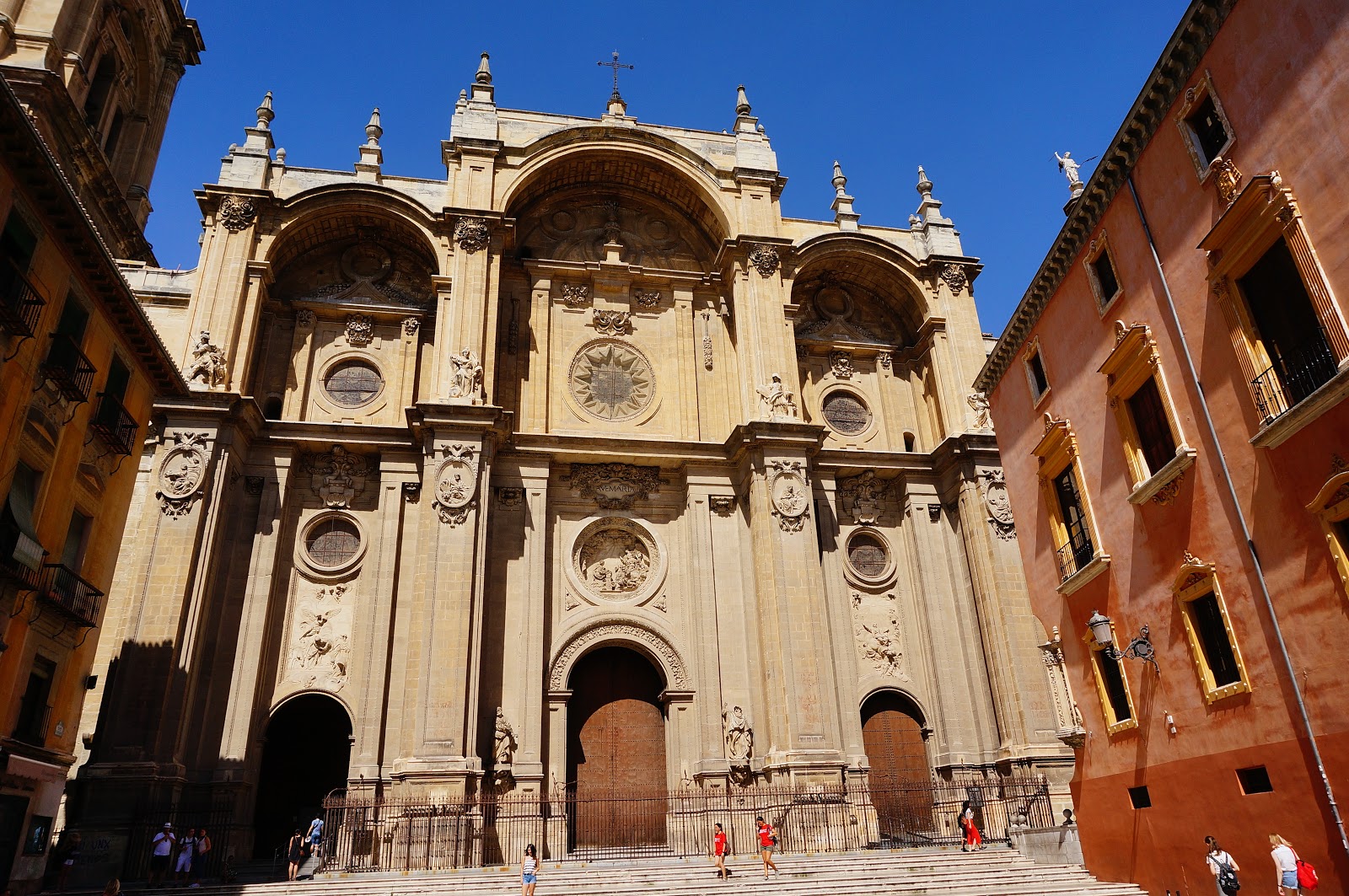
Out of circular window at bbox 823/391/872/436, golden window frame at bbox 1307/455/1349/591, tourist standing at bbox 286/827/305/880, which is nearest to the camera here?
golden window frame at bbox 1307/455/1349/591

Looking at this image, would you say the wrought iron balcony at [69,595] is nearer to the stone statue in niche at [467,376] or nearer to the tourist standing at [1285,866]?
the stone statue in niche at [467,376]

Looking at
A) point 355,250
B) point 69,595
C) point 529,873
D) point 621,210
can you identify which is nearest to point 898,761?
point 529,873

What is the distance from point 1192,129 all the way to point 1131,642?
780 cm

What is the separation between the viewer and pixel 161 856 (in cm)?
1628

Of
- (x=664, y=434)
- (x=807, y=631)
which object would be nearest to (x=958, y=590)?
(x=807, y=631)

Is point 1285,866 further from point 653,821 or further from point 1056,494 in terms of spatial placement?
point 653,821

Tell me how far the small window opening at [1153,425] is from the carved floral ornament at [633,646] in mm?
12907

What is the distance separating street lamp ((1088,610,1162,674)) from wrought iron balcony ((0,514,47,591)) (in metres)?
16.1

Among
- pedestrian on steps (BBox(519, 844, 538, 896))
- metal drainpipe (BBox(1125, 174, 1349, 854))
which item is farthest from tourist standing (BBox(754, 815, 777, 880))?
metal drainpipe (BBox(1125, 174, 1349, 854))

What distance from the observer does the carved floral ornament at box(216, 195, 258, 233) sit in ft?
78.0

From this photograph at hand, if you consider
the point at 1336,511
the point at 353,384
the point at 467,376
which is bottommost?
the point at 1336,511

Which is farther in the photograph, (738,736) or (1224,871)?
(738,736)

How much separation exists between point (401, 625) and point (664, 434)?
9.09 m

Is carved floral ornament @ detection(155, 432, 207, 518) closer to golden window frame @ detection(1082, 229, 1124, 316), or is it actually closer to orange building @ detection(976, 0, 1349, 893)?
orange building @ detection(976, 0, 1349, 893)
